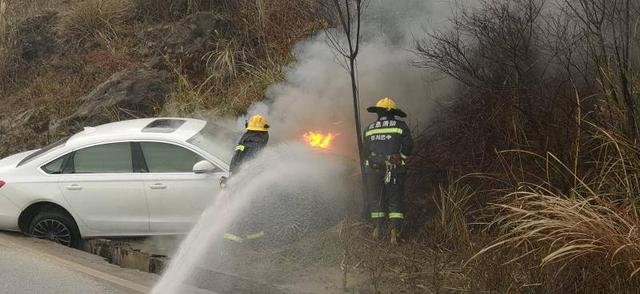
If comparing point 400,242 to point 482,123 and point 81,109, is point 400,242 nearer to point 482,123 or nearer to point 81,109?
point 482,123

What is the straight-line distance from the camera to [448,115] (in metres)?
7.48

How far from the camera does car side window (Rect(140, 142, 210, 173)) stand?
6828 millimetres

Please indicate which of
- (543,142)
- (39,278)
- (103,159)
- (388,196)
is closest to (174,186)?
(103,159)

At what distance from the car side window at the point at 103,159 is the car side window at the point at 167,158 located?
0.20m

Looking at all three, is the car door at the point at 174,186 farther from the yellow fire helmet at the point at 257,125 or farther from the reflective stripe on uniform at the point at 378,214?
the reflective stripe on uniform at the point at 378,214

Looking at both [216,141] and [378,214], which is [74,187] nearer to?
[216,141]

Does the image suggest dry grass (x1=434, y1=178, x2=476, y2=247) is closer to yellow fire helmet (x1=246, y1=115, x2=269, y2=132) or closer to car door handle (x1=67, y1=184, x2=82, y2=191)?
yellow fire helmet (x1=246, y1=115, x2=269, y2=132)

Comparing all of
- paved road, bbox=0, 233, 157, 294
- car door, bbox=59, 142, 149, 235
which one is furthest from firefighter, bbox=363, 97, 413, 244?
car door, bbox=59, 142, 149, 235

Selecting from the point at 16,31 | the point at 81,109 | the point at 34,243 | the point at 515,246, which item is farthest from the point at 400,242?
the point at 16,31

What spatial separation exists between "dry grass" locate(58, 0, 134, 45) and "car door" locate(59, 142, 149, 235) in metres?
Result: 6.03

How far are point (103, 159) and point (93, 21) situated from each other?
649 cm

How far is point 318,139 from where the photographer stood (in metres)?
7.17

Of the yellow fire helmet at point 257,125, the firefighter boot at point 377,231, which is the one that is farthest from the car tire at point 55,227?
the firefighter boot at point 377,231

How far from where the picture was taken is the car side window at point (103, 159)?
690cm
